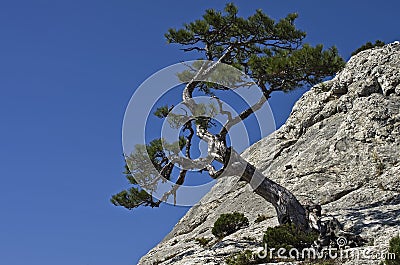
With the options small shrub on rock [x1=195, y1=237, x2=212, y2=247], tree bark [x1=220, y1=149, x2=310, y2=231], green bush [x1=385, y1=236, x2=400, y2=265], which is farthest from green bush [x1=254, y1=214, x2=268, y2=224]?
green bush [x1=385, y1=236, x2=400, y2=265]

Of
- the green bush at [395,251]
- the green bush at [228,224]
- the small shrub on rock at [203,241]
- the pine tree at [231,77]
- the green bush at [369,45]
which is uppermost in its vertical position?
the green bush at [369,45]

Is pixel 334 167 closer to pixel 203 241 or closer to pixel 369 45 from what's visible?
pixel 203 241

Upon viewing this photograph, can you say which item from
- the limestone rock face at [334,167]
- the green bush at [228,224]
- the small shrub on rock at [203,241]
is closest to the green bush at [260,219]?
the limestone rock face at [334,167]

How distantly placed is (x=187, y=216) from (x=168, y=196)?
7.55m

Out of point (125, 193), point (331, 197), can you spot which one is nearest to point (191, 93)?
point (125, 193)

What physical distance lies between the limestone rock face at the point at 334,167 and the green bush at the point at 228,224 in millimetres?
372

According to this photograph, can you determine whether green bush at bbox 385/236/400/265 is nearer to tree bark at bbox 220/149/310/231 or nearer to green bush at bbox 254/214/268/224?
tree bark at bbox 220/149/310/231

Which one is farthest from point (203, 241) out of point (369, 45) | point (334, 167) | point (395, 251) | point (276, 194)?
point (369, 45)

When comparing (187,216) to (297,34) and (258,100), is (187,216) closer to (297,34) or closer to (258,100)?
(258,100)

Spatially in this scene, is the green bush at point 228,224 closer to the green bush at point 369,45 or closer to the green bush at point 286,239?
the green bush at point 286,239

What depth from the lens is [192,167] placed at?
1784 centimetres

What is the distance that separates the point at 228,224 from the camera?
18000mm

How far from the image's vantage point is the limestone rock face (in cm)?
1603

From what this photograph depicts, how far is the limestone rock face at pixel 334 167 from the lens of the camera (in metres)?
16.0
